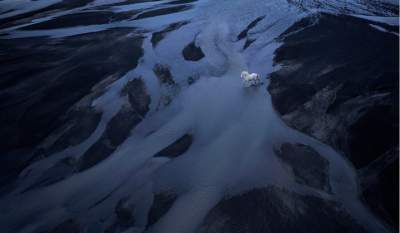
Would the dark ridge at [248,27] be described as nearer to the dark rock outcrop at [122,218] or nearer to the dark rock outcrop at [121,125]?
the dark rock outcrop at [121,125]

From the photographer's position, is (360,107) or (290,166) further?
(360,107)

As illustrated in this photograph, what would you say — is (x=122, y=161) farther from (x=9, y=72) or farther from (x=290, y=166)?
(x=9, y=72)

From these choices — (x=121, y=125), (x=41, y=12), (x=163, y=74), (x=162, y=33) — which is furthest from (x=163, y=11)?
(x=121, y=125)

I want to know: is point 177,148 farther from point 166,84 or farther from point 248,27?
point 248,27

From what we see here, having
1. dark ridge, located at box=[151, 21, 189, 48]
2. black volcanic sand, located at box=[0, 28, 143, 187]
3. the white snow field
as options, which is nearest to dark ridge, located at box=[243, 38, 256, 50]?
the white snow field

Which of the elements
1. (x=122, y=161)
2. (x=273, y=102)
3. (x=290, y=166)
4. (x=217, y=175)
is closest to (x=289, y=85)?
(x=273, y=102)

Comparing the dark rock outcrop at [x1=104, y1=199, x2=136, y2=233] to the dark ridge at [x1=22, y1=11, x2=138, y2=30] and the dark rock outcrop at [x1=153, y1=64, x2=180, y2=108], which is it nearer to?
the dark rock outcrop at [x1=153, y1=64, x2=180, y2=108]
